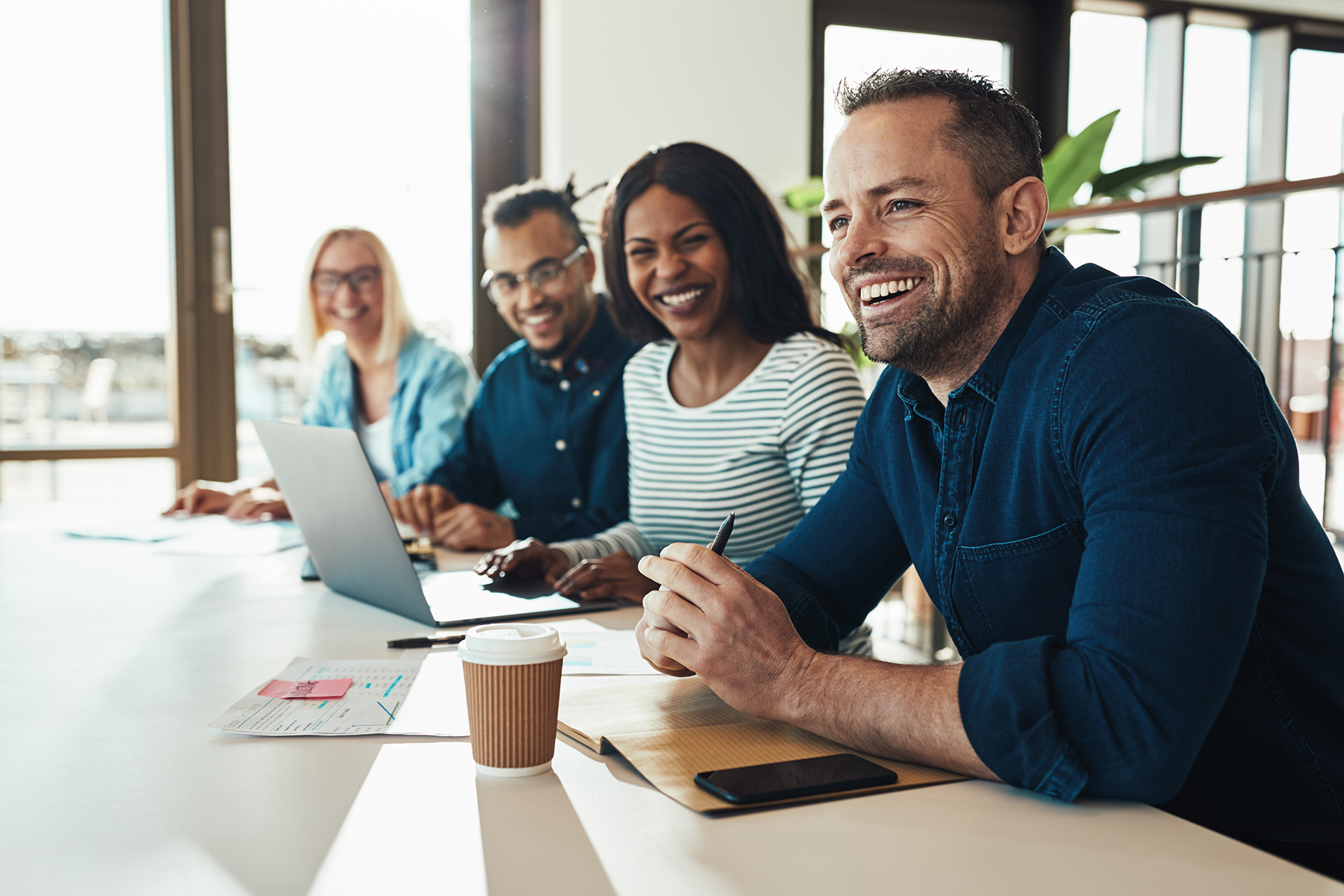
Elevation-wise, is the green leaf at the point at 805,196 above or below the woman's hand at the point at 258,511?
above

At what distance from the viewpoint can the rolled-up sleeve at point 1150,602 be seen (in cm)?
66

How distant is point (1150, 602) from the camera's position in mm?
672

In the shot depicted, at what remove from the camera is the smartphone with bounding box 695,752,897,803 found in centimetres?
65

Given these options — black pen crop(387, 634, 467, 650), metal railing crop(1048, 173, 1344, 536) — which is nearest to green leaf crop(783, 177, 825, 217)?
metal railing crop(1048, 173, 1344, 536)

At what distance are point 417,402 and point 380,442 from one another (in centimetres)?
23

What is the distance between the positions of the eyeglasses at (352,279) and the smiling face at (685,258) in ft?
4.00

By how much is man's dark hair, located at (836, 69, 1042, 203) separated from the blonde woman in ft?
5.27

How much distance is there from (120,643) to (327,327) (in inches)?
75.2

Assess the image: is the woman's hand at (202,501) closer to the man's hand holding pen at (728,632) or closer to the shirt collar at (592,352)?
the shirt collar at (592,352)

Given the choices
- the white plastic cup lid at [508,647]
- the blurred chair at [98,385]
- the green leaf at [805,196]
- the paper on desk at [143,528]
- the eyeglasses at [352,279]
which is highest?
the green leaf at [805,196]

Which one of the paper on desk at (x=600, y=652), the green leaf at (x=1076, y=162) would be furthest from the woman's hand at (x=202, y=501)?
the green leaf at (x=1076, y=162)

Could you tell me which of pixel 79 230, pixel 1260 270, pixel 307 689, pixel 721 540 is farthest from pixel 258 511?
pixel 1260 270

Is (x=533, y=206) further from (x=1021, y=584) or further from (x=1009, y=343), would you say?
(x=1021, y=584)

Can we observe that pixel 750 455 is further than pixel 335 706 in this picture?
Yes
